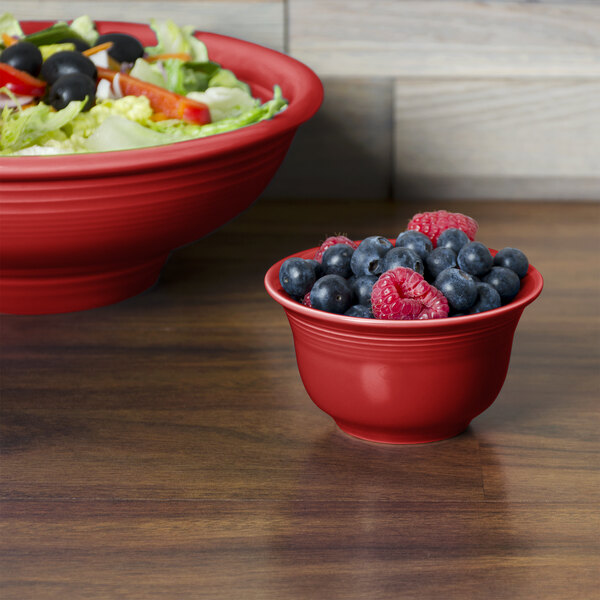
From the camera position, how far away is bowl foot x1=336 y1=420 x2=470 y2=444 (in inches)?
27.4

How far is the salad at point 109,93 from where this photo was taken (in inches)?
36.3

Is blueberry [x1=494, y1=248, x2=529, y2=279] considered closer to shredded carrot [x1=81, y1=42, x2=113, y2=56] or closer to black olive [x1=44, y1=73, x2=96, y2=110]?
black olive [x1=44, y1=73, x2=96, y2=110]

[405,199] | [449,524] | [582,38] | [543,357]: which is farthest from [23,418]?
[582,38]

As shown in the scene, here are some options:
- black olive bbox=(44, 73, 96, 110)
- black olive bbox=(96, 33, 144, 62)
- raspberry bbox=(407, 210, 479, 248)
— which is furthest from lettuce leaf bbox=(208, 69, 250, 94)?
raspberry bbox=(407, 210, 479, 248)

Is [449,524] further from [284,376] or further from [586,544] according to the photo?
[284,376]

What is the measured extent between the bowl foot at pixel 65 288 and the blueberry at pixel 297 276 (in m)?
0.35

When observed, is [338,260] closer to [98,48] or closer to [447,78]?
[98,48]

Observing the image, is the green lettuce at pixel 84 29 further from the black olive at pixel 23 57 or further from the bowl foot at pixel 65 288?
the bowl foot at pixel 65 288

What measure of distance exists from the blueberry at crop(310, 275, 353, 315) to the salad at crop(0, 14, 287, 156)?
34 centimetres

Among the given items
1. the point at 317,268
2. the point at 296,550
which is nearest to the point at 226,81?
the point at 317,268

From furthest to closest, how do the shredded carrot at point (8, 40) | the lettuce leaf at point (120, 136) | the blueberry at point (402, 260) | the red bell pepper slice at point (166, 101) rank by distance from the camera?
the shredded carrot at point (8, 40) < the red bell pepper slice at point (166, 101) < the lettuce leaf at point (120, 136) < the blueberry at point (402, 260)

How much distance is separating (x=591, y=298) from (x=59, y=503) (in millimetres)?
638

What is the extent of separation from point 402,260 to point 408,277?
3 centimetres

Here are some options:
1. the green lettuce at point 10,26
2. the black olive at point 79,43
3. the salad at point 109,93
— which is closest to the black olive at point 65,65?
the salad at point 109,93
